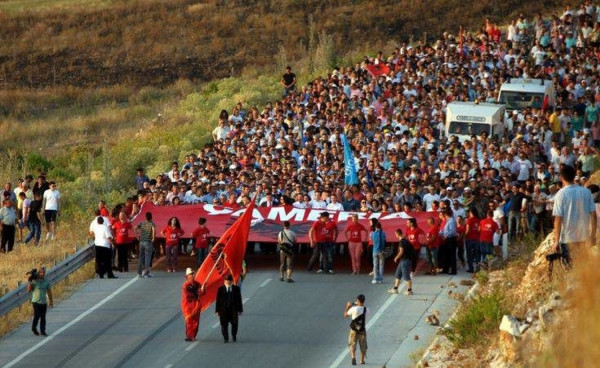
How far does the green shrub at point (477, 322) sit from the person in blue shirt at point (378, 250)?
4.94 m

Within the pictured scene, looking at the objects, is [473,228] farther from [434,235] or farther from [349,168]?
[349,168]

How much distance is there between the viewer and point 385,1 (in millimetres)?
71812

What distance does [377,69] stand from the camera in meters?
40.2

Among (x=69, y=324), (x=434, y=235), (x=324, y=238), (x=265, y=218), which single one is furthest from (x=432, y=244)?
(x=69, y=324)

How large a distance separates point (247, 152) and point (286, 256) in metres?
6.70

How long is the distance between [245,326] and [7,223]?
9.05 metres

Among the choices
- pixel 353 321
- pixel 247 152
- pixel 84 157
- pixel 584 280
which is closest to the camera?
pixel 584 280

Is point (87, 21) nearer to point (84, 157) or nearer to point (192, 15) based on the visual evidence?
point (192, 15)

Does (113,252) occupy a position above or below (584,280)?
below

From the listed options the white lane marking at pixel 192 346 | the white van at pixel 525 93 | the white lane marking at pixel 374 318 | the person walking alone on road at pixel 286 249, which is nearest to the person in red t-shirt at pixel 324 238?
the person walking alone on road at pixel 286 249

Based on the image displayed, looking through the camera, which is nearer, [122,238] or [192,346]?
[192,346]

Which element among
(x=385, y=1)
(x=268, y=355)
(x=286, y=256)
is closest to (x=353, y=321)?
(x=268, y=355)

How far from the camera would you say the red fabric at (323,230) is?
28.5 metres

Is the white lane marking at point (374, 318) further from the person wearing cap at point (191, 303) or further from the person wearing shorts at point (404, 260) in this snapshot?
the person wearing cap at point (191, 303)
